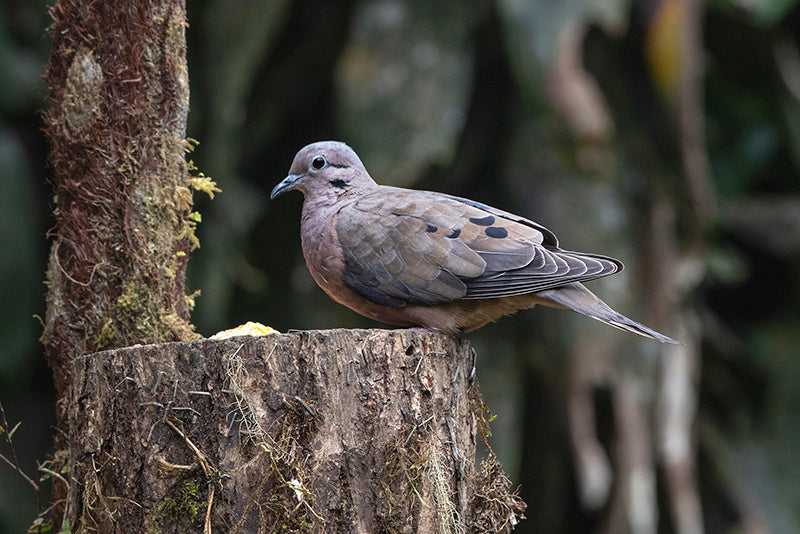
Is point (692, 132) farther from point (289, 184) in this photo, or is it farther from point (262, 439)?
point (262, 439)

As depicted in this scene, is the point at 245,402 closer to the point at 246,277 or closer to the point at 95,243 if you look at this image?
the point at 95,243

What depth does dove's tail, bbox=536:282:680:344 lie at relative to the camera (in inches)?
147

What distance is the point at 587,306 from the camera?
3.82 meters

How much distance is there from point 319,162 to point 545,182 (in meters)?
Answer: 3.54

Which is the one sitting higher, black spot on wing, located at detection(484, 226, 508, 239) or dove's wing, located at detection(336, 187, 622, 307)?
black spot on wing, located at detection(484, 226, 508, 239)

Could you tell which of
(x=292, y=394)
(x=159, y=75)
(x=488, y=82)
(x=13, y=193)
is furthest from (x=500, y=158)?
(x=292, y=394)

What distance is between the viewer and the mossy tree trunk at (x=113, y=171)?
3.75 m

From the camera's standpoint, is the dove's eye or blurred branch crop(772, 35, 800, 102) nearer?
the dove's eye

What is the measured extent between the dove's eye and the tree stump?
1377 mm

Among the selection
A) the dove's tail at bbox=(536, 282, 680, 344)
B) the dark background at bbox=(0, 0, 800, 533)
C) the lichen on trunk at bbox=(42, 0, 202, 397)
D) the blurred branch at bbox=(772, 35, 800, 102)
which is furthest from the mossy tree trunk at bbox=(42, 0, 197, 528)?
the blurred branch at bbox=(772, 35, 800, 102)

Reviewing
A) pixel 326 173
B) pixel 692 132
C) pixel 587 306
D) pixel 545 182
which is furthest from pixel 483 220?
pixel 692 132

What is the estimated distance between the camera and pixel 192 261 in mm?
7672

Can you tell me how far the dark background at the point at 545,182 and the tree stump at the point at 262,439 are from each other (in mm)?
3700

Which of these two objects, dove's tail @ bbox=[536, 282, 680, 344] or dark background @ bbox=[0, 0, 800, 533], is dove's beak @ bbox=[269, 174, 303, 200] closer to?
dove's tail @ bbox=[536, 282, 680, 344]
